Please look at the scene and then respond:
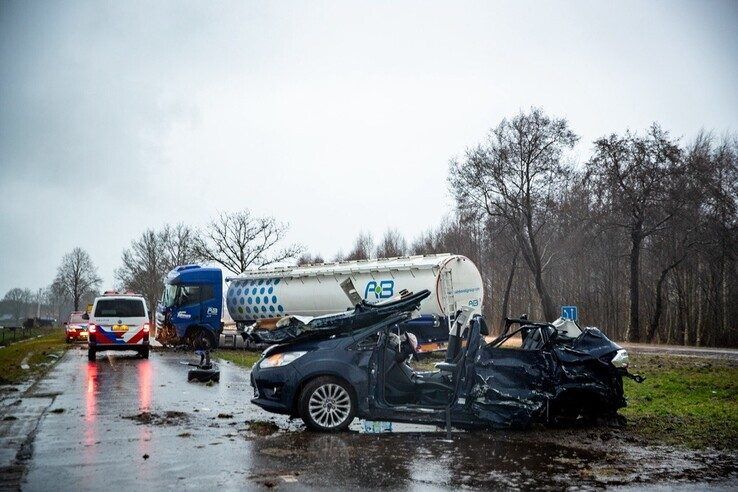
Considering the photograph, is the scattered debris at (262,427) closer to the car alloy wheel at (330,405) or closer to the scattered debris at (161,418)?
the car alloy wheel at (330,405)

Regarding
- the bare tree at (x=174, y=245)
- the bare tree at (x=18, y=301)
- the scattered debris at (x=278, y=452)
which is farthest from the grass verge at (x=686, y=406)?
the bare tree at (x=18, y=301)

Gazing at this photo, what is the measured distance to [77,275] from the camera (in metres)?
83.9

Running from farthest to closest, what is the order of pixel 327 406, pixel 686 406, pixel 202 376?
pixel 202 376
pixel 686 406
pixel 327 406

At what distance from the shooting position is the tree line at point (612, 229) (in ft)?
118

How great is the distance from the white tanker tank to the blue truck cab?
4.76 feet

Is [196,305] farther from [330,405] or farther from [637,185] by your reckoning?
[637,185]

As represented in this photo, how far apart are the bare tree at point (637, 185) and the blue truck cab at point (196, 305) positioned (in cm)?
2322

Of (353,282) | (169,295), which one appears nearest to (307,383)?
(353,282)

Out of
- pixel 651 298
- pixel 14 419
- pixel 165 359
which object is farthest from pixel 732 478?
pixel 651 298

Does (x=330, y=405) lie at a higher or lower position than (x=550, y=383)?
lower

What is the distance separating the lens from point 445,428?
879 cm

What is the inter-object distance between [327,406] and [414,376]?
1.30 meters

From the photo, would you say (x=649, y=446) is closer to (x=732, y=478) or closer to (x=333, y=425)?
(x=732, y=478)

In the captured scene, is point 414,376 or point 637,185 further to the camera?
point 637,185
